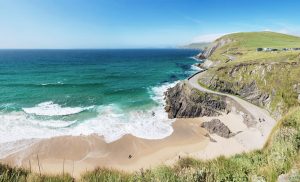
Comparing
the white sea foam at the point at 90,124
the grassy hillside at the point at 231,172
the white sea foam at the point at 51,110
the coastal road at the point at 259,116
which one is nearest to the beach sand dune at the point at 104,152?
the white sea foam at the point at 90,124

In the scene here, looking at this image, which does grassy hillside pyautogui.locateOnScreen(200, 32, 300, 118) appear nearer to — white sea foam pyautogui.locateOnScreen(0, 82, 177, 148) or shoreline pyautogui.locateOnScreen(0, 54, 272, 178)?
shoreline pyautogui.locateOnScreen(0, 54, 272, 178)

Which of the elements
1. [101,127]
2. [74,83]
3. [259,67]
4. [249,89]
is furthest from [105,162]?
[74,83]

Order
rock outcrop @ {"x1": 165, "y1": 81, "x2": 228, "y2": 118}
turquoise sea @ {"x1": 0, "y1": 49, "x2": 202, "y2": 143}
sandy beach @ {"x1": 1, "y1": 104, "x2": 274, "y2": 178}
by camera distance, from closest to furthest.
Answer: sandy beach @ {"x1": 1, "y1": 104, "x2": 274, "y2": 178} < turquoise sea @ {"x1": 0, "y1": 49, "x2": 202, "y2": 143} < rock outcrop @ {"x1": 165, "y1": 81, "x2": 228, "y2": 118}

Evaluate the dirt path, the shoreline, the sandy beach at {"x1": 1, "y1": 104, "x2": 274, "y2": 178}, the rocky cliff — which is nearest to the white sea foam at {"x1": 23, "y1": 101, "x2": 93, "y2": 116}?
the shoreline

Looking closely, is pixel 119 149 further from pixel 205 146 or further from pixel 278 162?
pixel 278 162

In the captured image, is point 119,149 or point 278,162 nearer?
point 278,162

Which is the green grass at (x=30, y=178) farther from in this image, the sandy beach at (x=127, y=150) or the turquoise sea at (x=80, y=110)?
the turquoise sea at (x=80, y=110)
